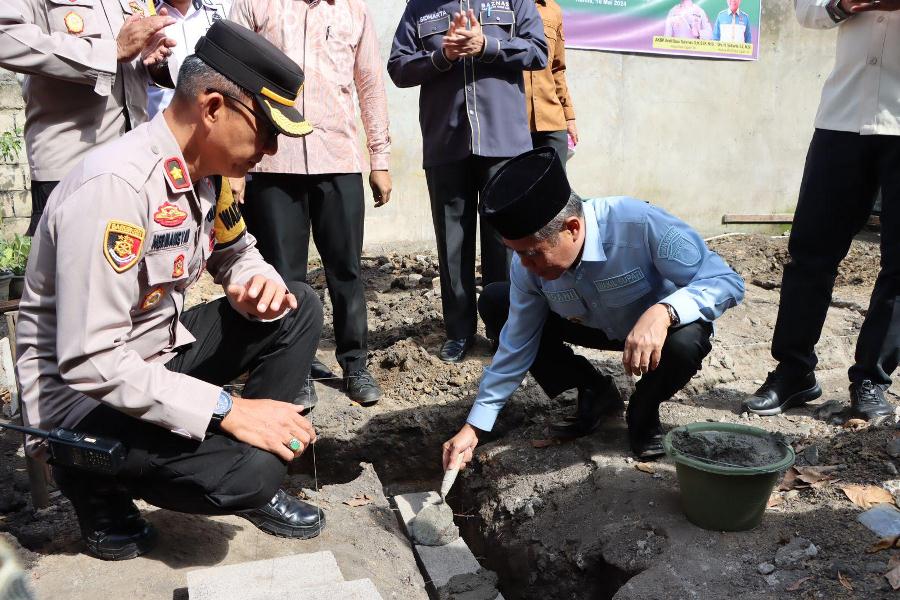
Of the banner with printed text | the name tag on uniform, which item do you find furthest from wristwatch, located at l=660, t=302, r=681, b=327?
the banner with printed text

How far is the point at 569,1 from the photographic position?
7.20 metres

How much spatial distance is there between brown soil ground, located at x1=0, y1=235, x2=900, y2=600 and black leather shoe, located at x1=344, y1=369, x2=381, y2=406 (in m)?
0.07

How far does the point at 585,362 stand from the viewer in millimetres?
3516

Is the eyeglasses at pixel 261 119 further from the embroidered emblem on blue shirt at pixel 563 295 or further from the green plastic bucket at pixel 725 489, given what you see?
the green plastic bucket at pixel 725 489

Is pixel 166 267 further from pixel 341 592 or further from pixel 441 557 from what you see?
pixel 441 557

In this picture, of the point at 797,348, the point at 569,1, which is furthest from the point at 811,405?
the point at 569,1

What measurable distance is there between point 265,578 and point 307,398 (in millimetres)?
1486

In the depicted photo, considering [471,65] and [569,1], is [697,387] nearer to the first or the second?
[471,65]

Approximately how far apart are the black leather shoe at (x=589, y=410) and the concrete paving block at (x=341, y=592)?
1426mm

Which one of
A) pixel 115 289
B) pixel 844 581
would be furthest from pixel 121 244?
pixel 844 581

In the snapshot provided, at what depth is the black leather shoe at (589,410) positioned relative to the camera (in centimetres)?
348

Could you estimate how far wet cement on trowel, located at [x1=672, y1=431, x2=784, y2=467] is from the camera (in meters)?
2.67

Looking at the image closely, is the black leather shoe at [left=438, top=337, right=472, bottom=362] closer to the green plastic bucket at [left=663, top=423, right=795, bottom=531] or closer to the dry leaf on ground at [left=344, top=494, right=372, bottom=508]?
the dry leaf on ground at [left=344, top=494, right=372, bottom=508]

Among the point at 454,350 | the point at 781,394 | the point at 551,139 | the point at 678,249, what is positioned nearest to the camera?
the point at 678,249
